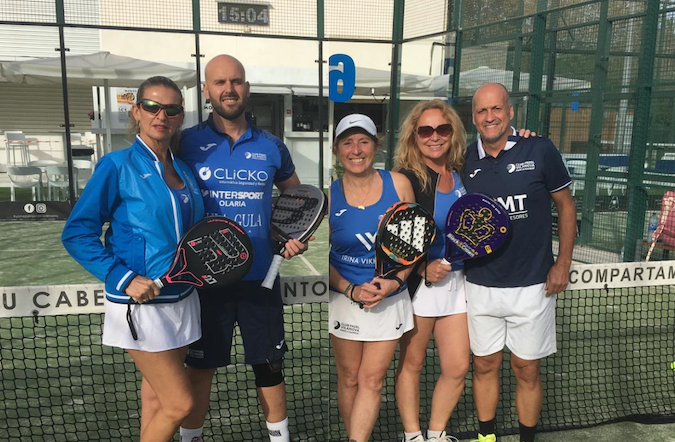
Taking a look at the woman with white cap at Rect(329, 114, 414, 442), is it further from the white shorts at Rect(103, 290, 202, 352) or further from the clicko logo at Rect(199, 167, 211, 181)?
the white shorts at Rect(103, 290, 202, 352)

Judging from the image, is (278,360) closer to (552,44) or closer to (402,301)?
(402,301)

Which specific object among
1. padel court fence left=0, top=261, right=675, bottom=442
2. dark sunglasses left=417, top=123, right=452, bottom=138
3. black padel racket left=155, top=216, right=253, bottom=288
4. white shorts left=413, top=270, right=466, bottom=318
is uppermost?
dark sunglasses left=417, top=123, right=452, bottom=138

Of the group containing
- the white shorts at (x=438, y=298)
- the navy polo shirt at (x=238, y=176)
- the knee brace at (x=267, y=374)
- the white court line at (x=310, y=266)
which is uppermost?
the navy polo shirt at (x=238, y=176)

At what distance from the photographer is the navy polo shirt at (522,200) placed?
9.22 feet

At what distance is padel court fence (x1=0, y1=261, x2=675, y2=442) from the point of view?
3.26 metres

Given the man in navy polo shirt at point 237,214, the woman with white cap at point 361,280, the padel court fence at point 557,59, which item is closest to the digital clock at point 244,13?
the padel court fence at point 557,59

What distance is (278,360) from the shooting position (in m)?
2.84

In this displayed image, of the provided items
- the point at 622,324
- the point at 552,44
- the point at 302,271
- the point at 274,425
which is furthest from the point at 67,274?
the point at 552,44

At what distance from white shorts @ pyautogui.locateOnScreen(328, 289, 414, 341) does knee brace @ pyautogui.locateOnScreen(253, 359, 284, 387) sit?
34 centimetres

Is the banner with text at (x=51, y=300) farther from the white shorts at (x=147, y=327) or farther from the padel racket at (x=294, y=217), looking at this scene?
the padel racket at (x=294, y=217)

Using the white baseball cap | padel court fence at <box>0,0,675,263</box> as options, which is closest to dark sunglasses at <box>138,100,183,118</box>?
the white baseball cap

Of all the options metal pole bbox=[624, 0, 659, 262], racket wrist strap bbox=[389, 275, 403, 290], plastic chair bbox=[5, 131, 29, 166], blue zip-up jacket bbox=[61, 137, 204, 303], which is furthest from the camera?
plastic chair bbox=[5, 131, 29, 166]

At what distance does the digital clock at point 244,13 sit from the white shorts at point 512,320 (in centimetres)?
1050

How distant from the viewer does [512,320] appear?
9.58 ft
